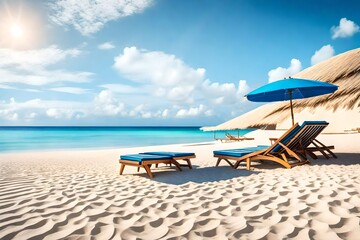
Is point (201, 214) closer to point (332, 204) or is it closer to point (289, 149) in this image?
point (332, 204)

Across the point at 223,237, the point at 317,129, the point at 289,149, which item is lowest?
the point at 223,237

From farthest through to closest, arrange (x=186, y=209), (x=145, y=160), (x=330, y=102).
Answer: (x=330, y=102) < (x=145, y=160) < (x=186, y=209)

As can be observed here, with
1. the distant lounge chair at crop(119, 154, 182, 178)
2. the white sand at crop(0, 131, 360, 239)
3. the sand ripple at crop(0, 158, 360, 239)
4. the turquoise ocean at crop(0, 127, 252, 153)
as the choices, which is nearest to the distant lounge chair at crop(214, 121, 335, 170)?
the white sand at crop(0, 131, 360, 239)

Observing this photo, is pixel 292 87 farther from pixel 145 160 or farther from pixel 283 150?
pixel 145 160

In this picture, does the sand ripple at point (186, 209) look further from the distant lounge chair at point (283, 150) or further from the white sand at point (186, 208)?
the distant lounge chair at point (283, 150)

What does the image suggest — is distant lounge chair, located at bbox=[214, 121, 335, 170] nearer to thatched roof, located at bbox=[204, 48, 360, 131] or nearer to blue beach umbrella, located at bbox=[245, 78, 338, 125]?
blue beach umbrella, located at bbox=[245, 78, 338, 125]

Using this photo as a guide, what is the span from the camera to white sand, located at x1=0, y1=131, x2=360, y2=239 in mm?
2082

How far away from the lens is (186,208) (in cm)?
267

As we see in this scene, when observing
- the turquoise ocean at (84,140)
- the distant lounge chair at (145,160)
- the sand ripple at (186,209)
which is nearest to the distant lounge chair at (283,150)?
the sand ripple at (186,209)

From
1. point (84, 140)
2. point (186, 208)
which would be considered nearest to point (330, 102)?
point (186, 208)

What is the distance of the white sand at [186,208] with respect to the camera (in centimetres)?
208

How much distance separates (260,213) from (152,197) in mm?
1217

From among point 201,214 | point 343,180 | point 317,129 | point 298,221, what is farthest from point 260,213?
point 317,129

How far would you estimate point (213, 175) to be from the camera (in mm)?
4609
